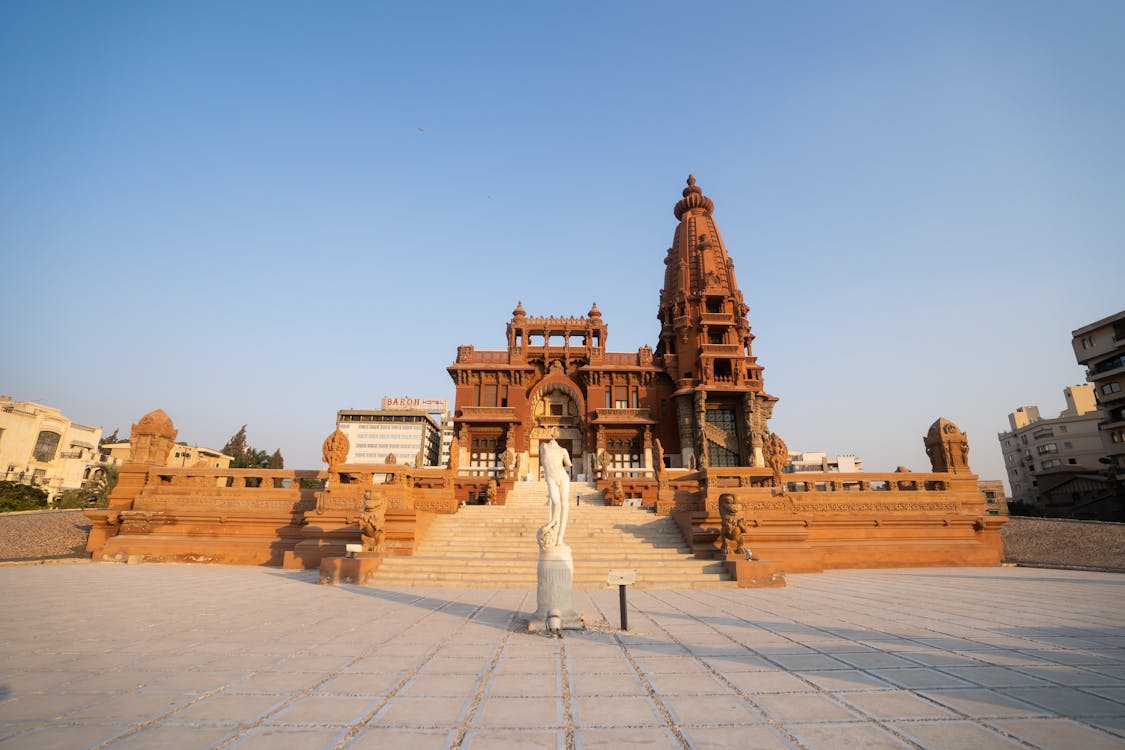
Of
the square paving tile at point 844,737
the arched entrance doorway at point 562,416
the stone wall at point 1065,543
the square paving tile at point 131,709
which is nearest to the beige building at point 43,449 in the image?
the arched entrance doorway at point 562,416

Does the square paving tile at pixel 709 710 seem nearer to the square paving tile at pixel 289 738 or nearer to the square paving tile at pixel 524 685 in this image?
the square paving tile at pixel 524 685

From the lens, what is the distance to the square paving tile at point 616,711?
3.34 m

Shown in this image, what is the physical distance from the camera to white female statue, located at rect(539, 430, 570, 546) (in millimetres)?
7035

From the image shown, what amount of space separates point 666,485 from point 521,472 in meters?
12.9

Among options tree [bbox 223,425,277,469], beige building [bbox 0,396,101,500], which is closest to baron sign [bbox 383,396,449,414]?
tree [bbox 223,425,277,469]

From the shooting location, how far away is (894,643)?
17.8ft

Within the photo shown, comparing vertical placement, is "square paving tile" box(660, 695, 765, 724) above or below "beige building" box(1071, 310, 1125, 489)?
below

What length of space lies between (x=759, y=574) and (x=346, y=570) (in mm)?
9450

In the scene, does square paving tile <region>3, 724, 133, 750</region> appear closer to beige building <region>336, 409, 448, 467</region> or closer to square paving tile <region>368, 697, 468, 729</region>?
square paving tile <region>368, 697, 468, 729</region>

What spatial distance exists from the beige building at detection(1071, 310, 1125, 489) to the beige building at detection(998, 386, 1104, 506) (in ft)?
38.3

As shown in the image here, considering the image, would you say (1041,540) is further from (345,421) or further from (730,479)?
(345,421)

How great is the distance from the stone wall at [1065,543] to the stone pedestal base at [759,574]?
443 inches

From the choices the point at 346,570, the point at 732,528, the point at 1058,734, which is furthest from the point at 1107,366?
the point at 346,570

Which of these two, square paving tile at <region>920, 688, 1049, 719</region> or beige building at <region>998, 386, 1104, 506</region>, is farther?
beige building at <region>998, 386, 1104, 506</region>
